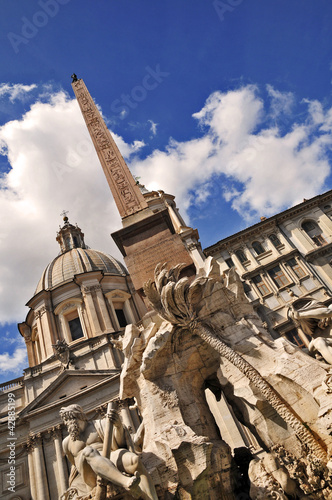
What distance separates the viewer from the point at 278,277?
22.9m

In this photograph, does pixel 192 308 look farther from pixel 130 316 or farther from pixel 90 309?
pixel 130 316

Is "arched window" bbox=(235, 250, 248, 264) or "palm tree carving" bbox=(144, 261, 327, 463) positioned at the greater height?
"arched window" bbox=(235, 250, 248, 264)

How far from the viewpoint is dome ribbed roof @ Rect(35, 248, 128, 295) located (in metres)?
33.1

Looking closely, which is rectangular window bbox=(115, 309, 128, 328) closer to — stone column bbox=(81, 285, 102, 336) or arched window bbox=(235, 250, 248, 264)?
stone column bbox=(81, 285, 102, 336)

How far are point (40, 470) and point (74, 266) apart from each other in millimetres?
18344

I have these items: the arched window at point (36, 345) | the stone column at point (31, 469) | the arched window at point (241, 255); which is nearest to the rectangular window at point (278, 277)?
the arched window at point (241, 255)

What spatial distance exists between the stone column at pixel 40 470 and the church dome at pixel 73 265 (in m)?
13.9

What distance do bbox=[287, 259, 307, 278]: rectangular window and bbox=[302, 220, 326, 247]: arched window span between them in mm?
2416

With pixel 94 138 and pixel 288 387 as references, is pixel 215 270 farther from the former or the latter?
pixel 94 138

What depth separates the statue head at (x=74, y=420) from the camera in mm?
5777

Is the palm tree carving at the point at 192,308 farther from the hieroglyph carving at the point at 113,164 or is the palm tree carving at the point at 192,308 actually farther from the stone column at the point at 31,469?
the stone column at the point at 31,469

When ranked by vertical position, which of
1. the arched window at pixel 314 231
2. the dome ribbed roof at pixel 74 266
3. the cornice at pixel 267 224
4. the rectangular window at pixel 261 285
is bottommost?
the rectangular window at pixel 261 285

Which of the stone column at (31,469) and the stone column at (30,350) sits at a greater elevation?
the stone column at (30,350)

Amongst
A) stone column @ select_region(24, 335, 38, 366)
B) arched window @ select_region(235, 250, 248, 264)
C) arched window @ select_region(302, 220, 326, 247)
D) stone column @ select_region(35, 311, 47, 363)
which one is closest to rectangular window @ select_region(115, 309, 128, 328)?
stone column @ select_region(35, 311, 47, 363)
